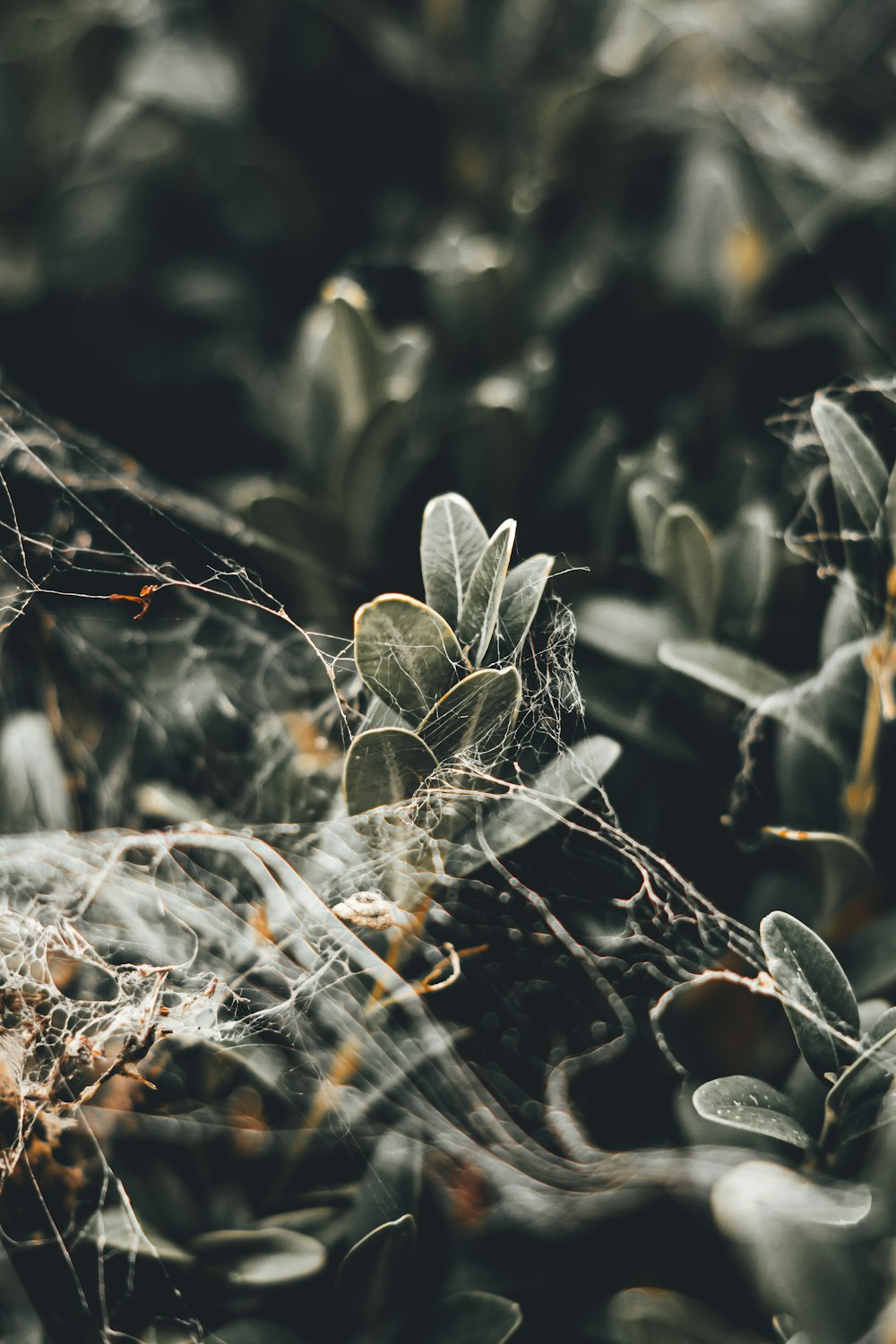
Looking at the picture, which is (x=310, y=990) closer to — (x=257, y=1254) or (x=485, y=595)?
(x=257, y=1254)

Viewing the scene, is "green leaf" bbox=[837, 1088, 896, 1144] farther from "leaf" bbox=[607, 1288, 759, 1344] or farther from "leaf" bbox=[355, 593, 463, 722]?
"leaf" bbox=[355, 593, 463, 722]

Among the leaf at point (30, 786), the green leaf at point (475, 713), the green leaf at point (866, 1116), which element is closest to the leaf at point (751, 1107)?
the green leaf at point (866, 1116)

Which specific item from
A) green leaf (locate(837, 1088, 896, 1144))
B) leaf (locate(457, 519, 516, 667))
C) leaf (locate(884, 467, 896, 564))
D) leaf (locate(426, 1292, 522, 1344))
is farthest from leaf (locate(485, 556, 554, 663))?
leaf (locate(426, 1292, 522, 1344))

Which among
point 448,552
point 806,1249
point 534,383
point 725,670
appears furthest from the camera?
point 534,383

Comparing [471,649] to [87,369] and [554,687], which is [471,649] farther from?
[87,369]

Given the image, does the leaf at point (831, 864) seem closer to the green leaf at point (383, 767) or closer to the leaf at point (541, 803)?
the leaf at point (541, 803)

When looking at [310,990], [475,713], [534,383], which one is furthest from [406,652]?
[534,383]
